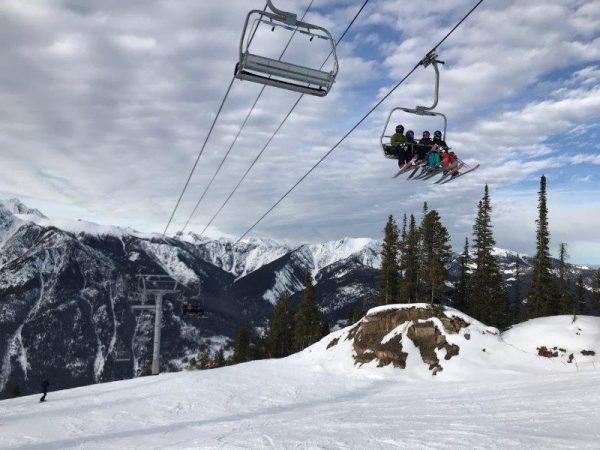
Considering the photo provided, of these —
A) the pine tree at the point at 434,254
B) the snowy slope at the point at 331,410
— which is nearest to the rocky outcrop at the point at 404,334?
the snowy slope at the point at 331,410

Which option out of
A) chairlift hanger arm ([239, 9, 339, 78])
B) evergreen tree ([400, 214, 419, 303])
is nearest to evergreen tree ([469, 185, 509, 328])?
evergreen tree ([400, 214, 419, 303])

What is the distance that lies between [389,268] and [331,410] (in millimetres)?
36870

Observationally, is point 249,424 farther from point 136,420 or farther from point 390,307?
point 390,307

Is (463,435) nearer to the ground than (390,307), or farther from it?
nearer to the ground

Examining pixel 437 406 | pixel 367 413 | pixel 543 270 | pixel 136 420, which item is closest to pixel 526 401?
pixel 437 406

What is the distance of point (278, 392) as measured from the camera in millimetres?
26812

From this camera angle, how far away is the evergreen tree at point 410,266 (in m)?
53.8

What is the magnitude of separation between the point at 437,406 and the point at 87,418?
48.8ft

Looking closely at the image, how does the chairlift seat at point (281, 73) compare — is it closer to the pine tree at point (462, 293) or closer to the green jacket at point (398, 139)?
the green jacket at point (398, 139)

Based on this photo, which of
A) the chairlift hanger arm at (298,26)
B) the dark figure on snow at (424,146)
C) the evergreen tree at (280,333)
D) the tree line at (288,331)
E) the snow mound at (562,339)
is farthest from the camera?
the evergreen tree at (280,333)

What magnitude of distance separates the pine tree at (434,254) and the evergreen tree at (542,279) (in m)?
10.7

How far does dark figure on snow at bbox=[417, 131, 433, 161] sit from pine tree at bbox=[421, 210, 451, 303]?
32713mm

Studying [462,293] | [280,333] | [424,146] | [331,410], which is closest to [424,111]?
[424,146]

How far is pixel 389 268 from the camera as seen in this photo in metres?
56.5
